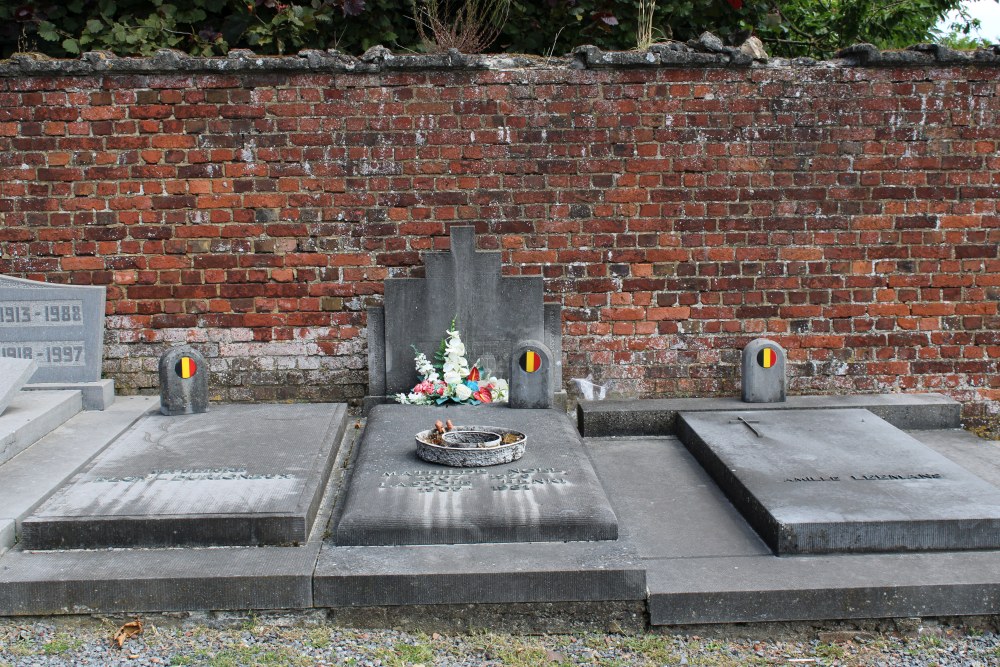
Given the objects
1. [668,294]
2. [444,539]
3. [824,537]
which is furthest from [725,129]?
[444,539]

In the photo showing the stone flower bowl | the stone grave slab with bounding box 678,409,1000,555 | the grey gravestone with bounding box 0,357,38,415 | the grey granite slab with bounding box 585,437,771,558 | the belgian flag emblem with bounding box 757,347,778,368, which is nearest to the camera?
the stone grave slab with bounding box 678,409,1000,555

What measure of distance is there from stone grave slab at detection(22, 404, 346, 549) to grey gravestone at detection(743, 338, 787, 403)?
262 cm

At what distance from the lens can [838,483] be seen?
4199mm

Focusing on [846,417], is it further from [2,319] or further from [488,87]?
[2,319]

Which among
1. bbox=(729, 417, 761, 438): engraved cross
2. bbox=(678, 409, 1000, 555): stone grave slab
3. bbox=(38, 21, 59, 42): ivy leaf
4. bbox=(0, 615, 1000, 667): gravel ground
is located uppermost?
bbox=(38, 21, 59, 42): ivy leaf

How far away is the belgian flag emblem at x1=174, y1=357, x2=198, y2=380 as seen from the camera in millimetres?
5297

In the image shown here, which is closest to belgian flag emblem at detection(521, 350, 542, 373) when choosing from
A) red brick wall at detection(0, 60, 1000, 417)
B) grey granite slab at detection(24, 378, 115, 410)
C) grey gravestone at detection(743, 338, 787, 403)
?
red brick wall at detection(0, 60, 1000, 417)

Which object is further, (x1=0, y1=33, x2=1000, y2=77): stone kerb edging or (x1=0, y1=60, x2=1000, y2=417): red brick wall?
(x1=0, y1=60, x2=1000, y2=417): red brick wall

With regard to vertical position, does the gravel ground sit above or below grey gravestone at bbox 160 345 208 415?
below

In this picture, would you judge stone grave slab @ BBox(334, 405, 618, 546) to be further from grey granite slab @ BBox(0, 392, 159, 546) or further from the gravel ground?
grey granite slab @ BBox(0, 392, 159, 546)

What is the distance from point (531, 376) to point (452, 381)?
0.54 m

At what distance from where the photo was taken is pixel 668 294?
6016mm

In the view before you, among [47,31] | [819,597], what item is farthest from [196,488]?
[47,31]

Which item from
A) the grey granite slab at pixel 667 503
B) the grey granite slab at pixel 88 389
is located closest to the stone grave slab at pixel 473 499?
the grey granite slab at pixel 667 503
